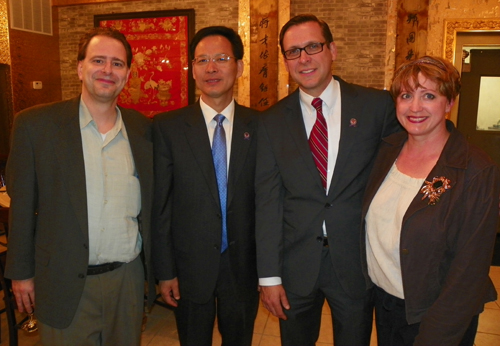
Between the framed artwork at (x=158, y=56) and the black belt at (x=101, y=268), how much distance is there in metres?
4.83

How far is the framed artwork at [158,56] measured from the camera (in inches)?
249

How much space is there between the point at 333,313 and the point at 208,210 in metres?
0.83

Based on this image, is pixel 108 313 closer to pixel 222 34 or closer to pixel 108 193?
pixel 108 193

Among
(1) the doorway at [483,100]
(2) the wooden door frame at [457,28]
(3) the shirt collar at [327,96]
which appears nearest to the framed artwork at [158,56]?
(2) the wooden door frame at [457,28]

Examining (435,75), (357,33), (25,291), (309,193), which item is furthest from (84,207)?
(357,33)

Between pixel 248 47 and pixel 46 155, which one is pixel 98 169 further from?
pixel 248 47

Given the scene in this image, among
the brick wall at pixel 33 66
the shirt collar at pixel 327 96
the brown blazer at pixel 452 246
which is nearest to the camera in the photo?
the brown blazer at pixel 452 246

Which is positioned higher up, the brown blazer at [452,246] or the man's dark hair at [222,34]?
the man's dark hair at [222,34]

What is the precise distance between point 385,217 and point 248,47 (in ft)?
15.3

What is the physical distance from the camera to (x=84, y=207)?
1.74 m

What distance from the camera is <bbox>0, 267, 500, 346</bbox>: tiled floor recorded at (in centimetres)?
301

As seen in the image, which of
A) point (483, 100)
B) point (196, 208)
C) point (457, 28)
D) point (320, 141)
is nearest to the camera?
point (320, 141)

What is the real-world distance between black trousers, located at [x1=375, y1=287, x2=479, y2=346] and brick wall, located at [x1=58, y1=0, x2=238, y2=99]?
17.2ft

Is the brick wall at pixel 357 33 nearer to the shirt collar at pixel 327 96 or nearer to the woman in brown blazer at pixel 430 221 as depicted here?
the shirt collar at pixel 327 96
